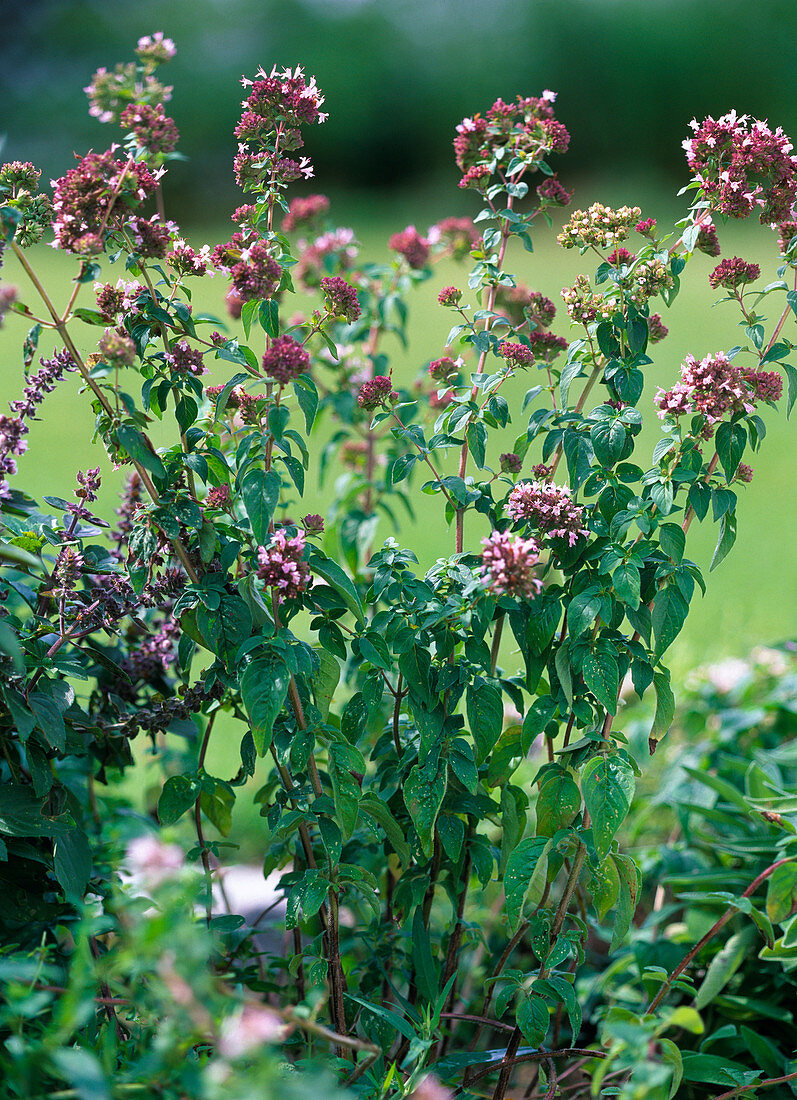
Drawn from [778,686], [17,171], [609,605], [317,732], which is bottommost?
[317,732]

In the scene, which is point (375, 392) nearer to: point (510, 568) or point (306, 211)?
point (510, 568)

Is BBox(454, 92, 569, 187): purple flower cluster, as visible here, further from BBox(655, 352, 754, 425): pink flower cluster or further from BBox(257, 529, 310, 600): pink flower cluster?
BBox(257, 529, 310, 600): pink flower cluster

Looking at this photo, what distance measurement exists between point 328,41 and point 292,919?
1088cm

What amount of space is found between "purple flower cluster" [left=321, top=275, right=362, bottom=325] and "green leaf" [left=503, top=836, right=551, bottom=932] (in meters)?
0.53

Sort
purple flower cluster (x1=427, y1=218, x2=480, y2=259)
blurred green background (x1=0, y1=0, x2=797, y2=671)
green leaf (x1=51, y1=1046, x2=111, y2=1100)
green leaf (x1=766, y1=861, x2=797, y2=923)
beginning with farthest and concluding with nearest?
blurred green background (x1=0, y1=0, x2=797, y2=671) < purple flower cluster (x1=427, y1=218, x2=480, y2=259) < green leaf (x1=766, y1=861, x2=797, y2=923) < green leaf (x1=51, y1=1046, x2=111, y2=1100)

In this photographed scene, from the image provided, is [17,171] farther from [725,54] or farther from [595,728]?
[725,54]

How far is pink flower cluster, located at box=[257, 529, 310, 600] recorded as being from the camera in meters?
0.84

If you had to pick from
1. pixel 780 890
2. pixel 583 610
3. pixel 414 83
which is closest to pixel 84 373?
pixel 583 610

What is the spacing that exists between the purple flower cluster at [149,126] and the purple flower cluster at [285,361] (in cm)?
21

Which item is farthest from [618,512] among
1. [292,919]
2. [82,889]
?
[82,889]

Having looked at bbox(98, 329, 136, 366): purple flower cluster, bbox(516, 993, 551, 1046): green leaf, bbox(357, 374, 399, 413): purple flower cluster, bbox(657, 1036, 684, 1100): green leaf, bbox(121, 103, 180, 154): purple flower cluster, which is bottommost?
bbox(657, 1036, 684, 1100): green leaf

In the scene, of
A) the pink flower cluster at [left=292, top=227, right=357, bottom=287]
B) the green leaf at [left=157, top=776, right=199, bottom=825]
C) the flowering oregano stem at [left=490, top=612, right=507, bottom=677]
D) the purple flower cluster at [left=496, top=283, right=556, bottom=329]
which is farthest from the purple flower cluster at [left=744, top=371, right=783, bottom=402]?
the pink flower cluster at [left=292, top=227, right=357, bottom=287]

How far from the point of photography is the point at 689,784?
4.98ft

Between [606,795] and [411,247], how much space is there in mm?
1098
